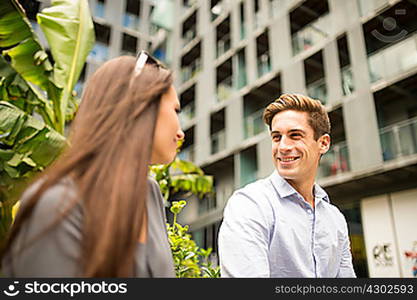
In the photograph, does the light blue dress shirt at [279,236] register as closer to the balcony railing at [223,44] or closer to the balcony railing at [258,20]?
the balcony railing at [258,20]

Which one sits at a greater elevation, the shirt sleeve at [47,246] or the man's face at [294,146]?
the man's face at [294,146]

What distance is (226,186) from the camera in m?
17.9

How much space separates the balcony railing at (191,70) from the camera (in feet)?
71.0

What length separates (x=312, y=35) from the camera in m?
14.3

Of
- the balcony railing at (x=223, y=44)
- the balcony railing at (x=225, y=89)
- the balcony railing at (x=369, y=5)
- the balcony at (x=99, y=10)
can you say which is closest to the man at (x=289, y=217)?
the balcony railing at (x=369, y=5)

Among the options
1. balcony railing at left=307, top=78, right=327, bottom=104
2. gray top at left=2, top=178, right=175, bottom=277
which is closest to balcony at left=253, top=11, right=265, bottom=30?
balcony railing at left=307, top=78, right=327, bottom=104

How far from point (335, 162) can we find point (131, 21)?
1752cm

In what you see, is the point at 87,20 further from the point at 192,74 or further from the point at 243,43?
the point at 192,74

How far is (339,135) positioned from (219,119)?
24.2 ft

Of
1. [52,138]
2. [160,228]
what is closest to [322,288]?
[160,228]

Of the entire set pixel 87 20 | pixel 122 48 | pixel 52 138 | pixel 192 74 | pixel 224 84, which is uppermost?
pixel 122 48

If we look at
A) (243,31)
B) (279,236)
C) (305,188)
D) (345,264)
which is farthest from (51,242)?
(243,31)

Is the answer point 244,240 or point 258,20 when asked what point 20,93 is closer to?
point 244,240

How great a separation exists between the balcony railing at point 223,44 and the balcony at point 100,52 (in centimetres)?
686
